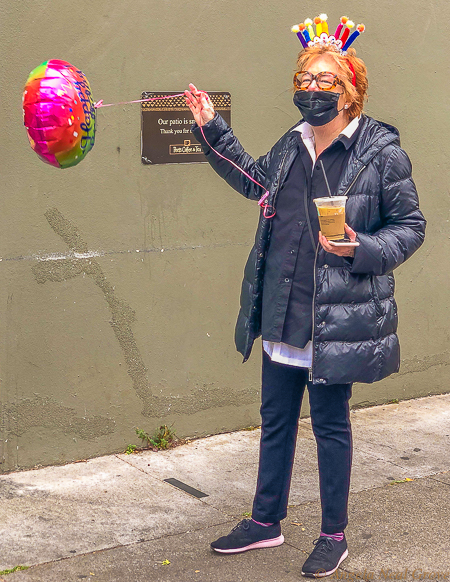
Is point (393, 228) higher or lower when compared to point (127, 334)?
higher

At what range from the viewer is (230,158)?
3.67 metres

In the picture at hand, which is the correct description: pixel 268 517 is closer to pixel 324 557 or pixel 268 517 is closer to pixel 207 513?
pixel 324 557

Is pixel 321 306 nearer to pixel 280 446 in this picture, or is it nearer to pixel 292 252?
pixel 292 252

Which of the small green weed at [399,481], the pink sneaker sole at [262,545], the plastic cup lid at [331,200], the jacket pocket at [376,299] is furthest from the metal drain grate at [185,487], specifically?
the plastic cup lid at [331,200]

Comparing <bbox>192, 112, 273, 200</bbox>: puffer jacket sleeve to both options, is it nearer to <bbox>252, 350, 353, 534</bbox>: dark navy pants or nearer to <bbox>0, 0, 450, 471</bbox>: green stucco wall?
<bbox>252, 350, 353, 534</bbox>: dark navy pants

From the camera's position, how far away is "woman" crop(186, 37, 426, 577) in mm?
3377

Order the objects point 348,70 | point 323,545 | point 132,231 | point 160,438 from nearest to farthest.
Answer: point 348,70
point 323,545
point 132,231
point 160,438

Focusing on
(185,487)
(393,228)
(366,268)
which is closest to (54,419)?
(185,487)

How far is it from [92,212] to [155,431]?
1.36m

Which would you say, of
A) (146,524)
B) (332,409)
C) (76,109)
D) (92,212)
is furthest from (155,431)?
(76,109)

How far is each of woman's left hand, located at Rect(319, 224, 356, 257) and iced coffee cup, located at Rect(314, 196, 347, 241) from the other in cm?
2

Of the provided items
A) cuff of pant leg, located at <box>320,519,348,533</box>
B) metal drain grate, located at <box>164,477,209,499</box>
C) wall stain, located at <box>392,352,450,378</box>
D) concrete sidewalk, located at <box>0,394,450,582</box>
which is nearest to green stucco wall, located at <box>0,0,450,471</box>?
concrete sidewalk, located at <box>0,394,450,582</box>

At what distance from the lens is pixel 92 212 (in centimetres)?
462

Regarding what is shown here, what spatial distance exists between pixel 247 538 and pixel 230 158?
1672mm
